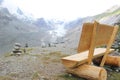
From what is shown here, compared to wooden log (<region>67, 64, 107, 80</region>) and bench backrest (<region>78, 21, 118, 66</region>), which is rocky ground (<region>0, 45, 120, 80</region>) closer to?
wooden log (<region>67, 64, 107, 80</region>)

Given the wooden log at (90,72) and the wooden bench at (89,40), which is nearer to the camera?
the wooden log at (90,72)

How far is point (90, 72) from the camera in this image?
13250 mm

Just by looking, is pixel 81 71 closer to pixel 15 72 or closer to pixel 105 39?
pixel 105 39

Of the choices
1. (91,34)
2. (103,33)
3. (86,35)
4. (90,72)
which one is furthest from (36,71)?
(103,33)

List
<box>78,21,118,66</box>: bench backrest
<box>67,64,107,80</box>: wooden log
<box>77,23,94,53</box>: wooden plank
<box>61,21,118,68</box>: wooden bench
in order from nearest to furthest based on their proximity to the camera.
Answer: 1. <box>67,64,107,80</box>: wooden log
2. <box>61,21,118,68</box>: wooden bench
3. <box>78,21,118,66</box>: bench backrest
4. <box>77,23,94,53</box>: wooden plank

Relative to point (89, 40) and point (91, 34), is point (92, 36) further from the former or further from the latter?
point (89, 40)

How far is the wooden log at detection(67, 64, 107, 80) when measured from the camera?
1299 centimetres

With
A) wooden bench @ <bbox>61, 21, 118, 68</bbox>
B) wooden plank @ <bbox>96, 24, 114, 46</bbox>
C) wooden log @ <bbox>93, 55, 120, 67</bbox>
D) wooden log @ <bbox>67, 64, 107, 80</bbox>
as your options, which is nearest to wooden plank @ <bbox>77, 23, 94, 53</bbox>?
wooden bench @ <bbox>61, 21, 118, 68</bbox>

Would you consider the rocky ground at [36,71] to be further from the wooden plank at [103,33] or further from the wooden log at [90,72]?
the wooden plank at [103,33]

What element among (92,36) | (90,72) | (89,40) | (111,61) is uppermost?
(92,36)

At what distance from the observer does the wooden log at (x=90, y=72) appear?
13.0 meters

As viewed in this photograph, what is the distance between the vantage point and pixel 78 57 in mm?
14070

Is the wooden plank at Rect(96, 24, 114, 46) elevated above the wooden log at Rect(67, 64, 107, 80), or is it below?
above

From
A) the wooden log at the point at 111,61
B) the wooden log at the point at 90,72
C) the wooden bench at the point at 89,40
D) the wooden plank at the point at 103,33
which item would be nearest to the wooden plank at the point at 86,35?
the wooden bench at the point at 89,40
